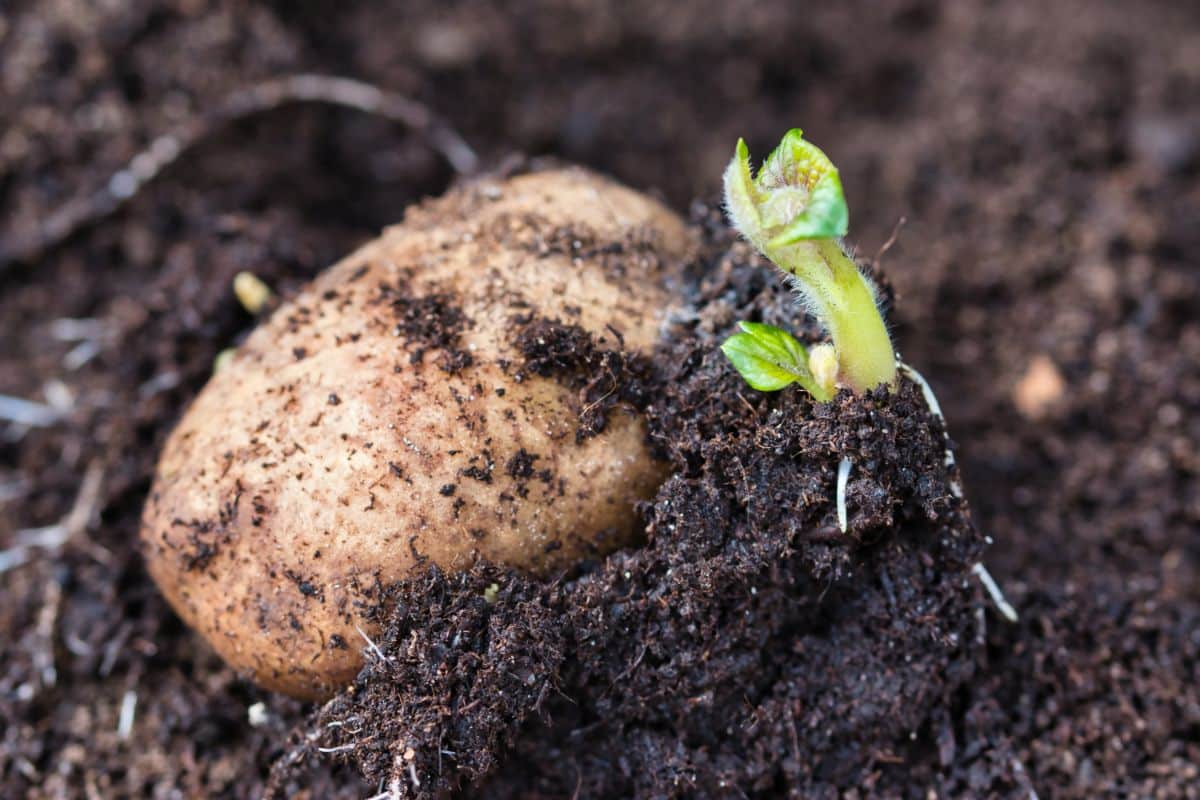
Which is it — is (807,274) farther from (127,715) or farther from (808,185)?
(127,715)

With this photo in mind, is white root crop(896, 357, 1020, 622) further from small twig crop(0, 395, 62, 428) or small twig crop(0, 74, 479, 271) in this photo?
small twig crop(0, 395, 62, 428)

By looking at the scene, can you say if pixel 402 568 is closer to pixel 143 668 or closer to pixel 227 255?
pixel 143 668

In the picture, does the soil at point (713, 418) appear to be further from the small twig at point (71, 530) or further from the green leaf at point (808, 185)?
the green leaf at point (808, 185)

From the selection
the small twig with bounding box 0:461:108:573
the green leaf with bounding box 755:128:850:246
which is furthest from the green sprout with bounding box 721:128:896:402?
the small twig with bounding box 0:461:108:573

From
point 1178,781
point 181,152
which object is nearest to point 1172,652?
point 1178,781

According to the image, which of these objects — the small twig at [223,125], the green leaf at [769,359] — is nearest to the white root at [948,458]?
the green leaf at [769,359]

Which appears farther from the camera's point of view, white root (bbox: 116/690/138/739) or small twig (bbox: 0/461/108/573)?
small twig (bbox: 0/461/108/573)
